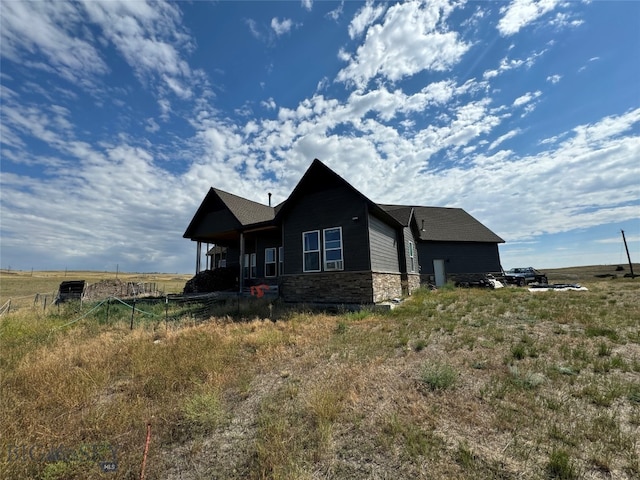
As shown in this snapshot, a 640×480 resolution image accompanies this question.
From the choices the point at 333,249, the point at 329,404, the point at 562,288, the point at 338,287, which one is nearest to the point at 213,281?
the point at 333,249

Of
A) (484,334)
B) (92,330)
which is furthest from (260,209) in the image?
(484,334)

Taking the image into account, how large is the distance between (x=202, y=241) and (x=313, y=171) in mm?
11598

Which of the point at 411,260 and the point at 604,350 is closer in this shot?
the point at 604,350

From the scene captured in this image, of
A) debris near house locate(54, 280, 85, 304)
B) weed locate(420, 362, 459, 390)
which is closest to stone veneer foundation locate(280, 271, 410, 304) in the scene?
weed locate(420, 362, 459, 390)

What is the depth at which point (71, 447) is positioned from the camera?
11.7 ft

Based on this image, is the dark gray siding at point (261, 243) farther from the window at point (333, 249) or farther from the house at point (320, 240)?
the window at point (333, 249)

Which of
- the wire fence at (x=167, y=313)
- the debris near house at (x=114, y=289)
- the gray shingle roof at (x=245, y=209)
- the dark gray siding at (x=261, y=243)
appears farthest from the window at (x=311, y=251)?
the debris near house at (x=114, y=289)

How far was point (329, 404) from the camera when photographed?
4.12 meters

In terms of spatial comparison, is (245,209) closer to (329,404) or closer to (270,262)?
(270,262)

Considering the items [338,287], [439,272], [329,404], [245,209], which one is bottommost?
[329,404]

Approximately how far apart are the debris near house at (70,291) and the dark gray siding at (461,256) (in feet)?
80.8

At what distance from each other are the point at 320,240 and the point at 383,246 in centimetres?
321

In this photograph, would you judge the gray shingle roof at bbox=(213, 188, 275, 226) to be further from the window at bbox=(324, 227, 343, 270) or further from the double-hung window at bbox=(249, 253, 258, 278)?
the window at bbox=(324, 227, 343, 270)

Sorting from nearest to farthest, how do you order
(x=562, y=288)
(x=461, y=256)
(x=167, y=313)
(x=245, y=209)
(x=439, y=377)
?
(x=439, y=377) < (x=167, y=313) < (x=562, y=288) < (x=245, y=209) < (x=461, y=256)
